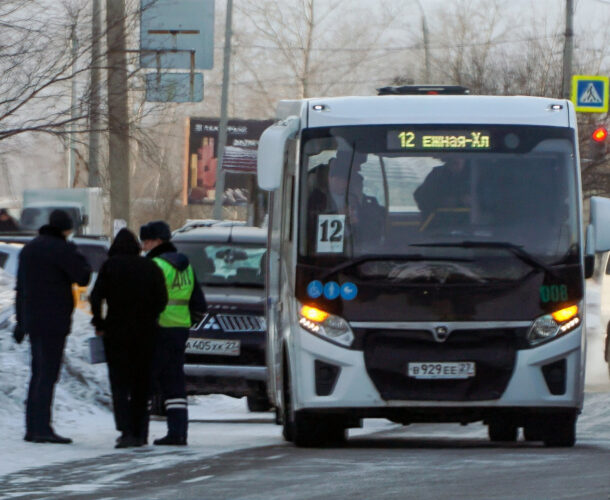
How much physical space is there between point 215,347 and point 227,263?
1.21 meters

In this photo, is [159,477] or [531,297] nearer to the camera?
[159,477]

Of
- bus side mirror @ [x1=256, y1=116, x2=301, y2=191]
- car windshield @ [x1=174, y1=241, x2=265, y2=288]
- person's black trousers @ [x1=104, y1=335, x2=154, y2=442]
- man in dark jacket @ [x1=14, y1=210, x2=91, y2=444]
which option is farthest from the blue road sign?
bus side mirror @ [x1=256, y1=116, x2=301, y2=191]

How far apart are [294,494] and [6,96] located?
12.9 meters

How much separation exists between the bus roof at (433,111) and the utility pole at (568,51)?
22629 mm

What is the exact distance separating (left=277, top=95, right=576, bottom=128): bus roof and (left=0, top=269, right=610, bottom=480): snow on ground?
239 centimetres

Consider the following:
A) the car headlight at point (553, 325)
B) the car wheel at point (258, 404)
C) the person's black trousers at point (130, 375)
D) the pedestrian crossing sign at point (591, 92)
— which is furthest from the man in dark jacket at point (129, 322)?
the pedestrian crossing sign at point (591, 92)

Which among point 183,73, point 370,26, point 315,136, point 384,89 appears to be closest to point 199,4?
point 183,73

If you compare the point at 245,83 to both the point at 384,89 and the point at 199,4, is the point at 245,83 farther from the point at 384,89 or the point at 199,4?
the point at 384,89

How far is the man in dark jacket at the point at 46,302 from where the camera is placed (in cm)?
1220

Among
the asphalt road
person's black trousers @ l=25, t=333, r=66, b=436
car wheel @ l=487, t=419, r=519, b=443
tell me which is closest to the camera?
the asphalt road

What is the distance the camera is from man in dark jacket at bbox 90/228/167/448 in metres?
12.1

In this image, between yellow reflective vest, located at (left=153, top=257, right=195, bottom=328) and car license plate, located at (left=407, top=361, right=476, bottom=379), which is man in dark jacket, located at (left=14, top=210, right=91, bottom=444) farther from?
car license plate, located at (left=407, top=361, right=476, bottom=379)

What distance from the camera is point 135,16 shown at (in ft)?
74.5

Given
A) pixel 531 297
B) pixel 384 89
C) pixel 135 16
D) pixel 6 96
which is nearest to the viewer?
pixel 531 297
